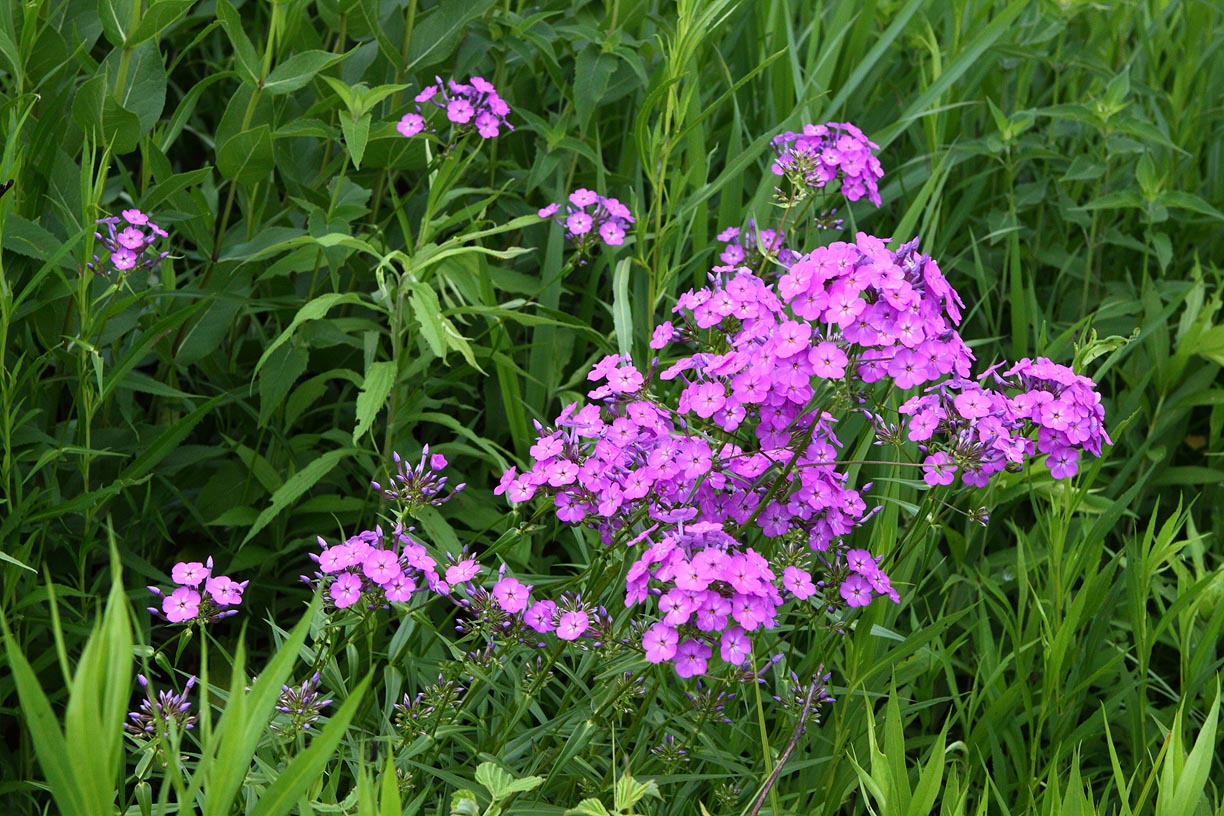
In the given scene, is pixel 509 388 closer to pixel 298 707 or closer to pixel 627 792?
pixel 298 707

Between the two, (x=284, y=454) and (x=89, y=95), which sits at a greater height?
(x=89, y=95)

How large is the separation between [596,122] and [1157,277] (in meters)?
1.62

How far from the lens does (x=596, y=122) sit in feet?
9.38

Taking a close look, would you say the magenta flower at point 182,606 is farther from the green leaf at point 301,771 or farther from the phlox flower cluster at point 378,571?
the green leaf at point 301,771

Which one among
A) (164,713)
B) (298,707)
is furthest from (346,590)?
(164,713)

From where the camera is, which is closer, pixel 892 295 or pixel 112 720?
pixel 112 720

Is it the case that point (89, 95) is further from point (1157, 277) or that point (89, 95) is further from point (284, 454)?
point (1157, 277)

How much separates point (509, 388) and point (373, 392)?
1.45ft

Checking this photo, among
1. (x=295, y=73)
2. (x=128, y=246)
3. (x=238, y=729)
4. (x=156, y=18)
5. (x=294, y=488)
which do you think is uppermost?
(x=156, y=18)

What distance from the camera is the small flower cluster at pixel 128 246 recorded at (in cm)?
204

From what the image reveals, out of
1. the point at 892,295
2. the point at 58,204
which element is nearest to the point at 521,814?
the point at 892,295

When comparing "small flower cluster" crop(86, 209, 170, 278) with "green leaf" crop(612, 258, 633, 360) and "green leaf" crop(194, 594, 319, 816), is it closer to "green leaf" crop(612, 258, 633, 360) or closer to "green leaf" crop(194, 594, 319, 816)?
"green leaf" crop(612, 258, 633, 360)

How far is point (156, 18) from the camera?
2098 mm

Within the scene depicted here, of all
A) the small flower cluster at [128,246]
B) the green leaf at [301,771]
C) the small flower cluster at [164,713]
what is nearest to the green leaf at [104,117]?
the small flower cluster at [128,246]
